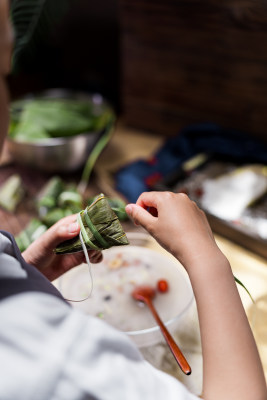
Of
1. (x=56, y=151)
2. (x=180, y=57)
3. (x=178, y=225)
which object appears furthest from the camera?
(x=180, y=57)

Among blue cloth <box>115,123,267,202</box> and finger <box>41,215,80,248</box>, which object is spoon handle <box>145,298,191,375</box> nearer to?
finger <box>41,215,80,248</box>

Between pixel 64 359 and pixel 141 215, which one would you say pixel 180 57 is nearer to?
pixel 141 215

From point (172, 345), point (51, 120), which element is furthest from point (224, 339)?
point (51, 120)

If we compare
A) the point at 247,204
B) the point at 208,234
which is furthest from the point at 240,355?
the point at 247,204

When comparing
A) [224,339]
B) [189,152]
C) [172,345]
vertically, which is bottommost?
[189,152]

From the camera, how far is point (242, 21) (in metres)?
1.16

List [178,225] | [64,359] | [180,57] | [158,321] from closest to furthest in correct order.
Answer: [64,359]
[178,225]
[158,321]
[180,57]

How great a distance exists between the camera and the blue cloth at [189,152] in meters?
1.18

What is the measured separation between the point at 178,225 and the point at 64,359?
24 cm

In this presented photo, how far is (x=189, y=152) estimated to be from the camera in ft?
4.14

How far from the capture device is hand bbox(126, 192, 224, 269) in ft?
1.78

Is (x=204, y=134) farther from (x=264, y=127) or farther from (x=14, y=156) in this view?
(x=14, y=156)

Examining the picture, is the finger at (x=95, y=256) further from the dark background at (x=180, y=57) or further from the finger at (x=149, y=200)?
the dark background at (x=180, y=57)

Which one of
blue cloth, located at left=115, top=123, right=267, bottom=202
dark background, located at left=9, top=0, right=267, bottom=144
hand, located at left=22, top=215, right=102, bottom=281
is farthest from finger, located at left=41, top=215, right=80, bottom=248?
dark background, located at left=9, top=0, right=267, bottom=144
